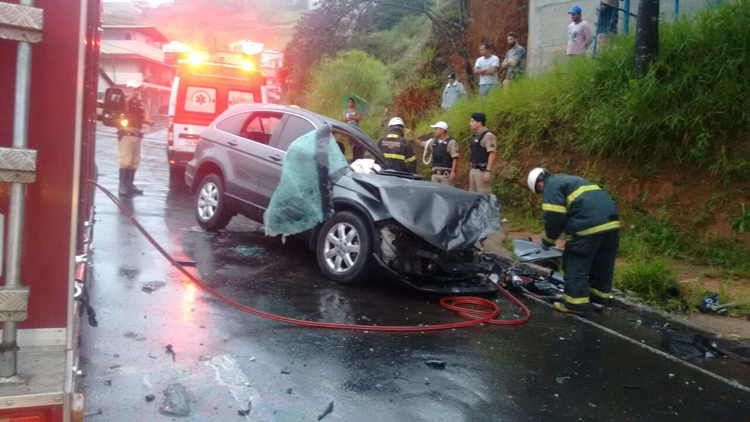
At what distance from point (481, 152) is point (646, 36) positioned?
9.14 feet

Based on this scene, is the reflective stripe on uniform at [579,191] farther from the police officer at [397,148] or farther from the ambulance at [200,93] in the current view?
the ambulance at [200,93]

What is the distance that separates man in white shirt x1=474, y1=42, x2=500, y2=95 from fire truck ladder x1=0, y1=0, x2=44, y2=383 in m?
11.9

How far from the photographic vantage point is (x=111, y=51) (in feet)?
168

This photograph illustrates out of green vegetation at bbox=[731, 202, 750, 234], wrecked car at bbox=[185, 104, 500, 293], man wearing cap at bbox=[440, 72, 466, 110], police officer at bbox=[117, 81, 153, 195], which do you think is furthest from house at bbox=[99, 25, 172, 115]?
green vegetation at bbox=[731, 202, 750, 234]

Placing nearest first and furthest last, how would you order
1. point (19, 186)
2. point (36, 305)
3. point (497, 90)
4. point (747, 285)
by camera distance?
point (19, 186), point (36, 305), point (747, 285), point (497, 90)

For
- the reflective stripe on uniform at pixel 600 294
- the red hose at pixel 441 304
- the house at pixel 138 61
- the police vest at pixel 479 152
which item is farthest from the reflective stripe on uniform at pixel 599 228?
the house at pixel 138 61

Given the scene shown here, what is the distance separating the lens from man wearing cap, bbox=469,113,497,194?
981cm

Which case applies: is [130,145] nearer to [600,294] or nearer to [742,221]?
[600,294]

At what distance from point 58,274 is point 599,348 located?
469 cm

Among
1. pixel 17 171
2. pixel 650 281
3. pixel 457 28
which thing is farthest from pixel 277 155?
pixel 457 28

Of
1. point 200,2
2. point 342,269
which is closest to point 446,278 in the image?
point 342,269

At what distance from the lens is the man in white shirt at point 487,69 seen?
13.2 metres

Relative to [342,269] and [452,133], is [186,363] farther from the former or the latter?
[452,133]

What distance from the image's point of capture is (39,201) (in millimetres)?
2006
